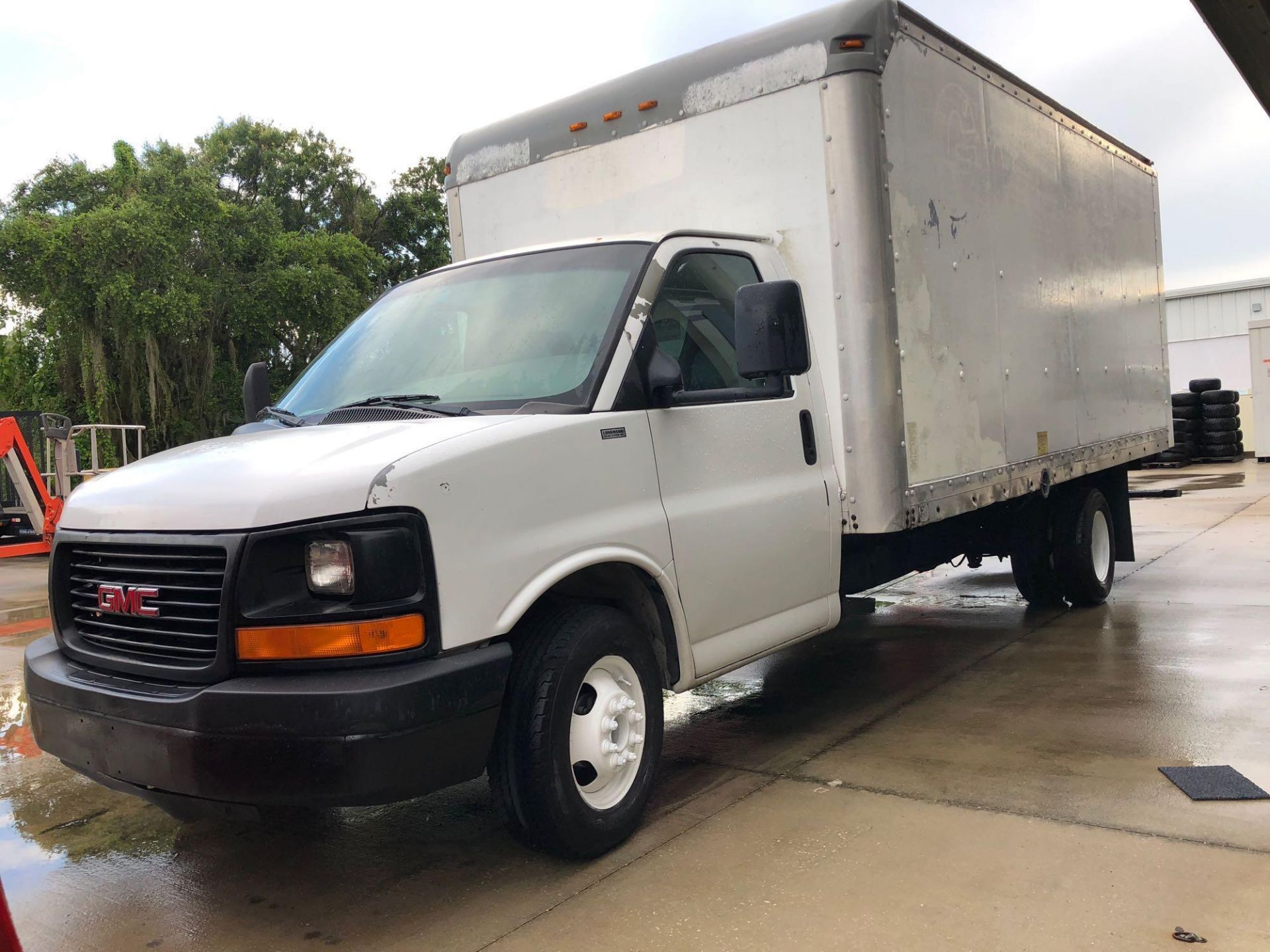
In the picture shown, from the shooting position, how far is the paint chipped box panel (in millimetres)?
4734

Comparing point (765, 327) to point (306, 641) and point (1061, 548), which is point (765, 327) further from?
point (1061, 548)

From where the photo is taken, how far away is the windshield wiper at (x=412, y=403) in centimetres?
377

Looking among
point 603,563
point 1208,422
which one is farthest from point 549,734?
point 1208,422

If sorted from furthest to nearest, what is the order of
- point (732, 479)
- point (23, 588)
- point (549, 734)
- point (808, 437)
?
1. point (23, 588)
2. point (808, 437)
3. point (732, 479)
4. point (549, 734)

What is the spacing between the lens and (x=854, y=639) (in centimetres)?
738

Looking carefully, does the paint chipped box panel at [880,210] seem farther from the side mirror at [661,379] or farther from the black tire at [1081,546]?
the side mirror at [661,379]

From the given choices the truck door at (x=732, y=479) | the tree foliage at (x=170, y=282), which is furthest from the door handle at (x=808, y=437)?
the tree foliage at (x=170, y=282)

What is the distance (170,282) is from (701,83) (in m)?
23.7

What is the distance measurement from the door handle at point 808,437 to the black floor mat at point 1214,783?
6.13 ft

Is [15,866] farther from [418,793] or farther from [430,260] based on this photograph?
[430,260]

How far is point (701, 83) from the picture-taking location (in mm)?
5219

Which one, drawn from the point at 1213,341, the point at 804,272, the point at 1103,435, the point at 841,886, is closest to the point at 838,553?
the point at 804,272

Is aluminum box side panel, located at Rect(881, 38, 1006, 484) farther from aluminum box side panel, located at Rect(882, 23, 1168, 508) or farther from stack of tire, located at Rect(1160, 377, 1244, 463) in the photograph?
stack of tire, located at Rect(1160, 377, 1244, 463)

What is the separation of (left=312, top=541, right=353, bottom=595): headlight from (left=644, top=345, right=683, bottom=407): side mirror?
1.35 meters
